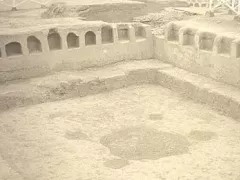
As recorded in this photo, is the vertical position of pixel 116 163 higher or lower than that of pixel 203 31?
lower

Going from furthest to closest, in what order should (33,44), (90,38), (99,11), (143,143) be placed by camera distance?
(99,11), (90,38), (33,44), (143,143)

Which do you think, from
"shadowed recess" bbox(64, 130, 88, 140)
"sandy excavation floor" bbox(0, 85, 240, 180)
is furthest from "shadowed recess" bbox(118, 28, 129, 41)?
"shadowed recess" bbox(64, 130, 88, 140)

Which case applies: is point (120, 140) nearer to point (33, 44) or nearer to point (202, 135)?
point (202, 135)

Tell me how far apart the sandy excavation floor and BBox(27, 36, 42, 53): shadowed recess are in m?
1.72

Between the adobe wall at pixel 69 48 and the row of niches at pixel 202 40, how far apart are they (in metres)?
0.83

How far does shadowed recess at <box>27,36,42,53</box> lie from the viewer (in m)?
10.4

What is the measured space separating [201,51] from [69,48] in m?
3.55

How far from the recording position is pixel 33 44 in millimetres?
10477

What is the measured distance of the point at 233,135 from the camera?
8.02 metres

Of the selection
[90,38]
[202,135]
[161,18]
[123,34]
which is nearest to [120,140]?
[202,135]

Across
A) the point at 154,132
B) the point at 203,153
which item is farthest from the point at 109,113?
the point at 203,153

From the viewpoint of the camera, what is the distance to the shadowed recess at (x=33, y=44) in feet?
34.1

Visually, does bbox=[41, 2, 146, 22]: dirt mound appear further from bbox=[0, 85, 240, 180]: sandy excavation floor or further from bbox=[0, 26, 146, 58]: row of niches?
bbox=[0, 85, 240, 180]: sandy excavation floor

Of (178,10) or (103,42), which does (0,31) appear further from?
(178,10)
